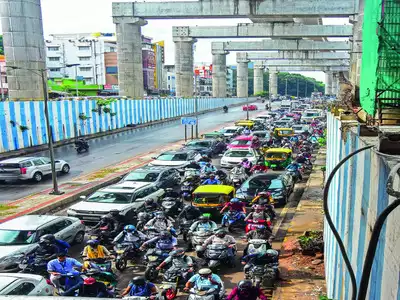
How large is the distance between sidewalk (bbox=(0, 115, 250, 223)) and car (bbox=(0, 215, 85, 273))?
13.9 ft

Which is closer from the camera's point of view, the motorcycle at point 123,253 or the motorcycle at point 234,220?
the motorcycle at point 123,253

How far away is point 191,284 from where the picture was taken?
903 centimetres

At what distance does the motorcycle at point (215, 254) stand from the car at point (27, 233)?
4.67 meters

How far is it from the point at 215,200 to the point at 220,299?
758 cm

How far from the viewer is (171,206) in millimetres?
15961

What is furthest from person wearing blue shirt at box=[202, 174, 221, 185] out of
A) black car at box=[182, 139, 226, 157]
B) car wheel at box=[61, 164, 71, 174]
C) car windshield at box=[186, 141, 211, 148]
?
car windshield at box=[186, 141, 211, 148]

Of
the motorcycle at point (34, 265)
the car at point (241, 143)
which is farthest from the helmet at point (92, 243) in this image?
the car at point (241, 143)

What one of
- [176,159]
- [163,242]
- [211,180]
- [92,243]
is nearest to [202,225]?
[163,242]

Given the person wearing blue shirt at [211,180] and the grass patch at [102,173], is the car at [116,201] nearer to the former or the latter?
the person wearing blue shirt at [211,180]

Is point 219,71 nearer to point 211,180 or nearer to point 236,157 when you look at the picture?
point 236,157

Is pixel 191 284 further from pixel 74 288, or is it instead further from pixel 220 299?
pixel 74 288

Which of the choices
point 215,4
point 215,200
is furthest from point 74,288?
point 215,4

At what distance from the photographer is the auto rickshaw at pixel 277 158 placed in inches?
1021

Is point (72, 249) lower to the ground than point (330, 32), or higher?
lower
